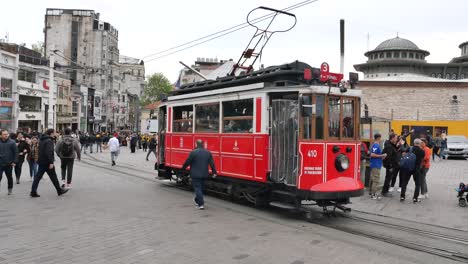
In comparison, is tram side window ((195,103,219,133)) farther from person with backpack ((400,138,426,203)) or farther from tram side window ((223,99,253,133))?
person with backpack ((400,138,426,203))

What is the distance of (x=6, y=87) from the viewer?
4466 cm

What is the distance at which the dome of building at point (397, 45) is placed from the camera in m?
59.6

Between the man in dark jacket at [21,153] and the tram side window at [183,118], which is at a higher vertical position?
the tram side window at [183,118]

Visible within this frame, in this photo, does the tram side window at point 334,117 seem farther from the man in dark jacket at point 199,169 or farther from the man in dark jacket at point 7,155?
the man in dark jacket at point 7,155

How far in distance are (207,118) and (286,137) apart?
3198mm

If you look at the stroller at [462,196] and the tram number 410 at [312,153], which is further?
the stroller at [462,196]

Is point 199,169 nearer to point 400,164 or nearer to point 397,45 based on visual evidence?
point 400,164

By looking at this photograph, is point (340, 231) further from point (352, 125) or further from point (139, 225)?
point (139, 225)

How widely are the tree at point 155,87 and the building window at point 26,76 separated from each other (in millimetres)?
46445

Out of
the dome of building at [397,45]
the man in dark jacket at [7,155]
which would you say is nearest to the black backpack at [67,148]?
the man in dark jacket at [7,155]

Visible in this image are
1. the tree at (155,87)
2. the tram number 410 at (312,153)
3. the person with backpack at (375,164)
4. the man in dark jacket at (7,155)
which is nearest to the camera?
the tram number 410 at (312,153)

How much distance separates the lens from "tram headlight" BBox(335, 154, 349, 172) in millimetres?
9055

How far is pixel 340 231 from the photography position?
8.12 m

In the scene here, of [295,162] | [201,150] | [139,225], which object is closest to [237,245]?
[139,225]
